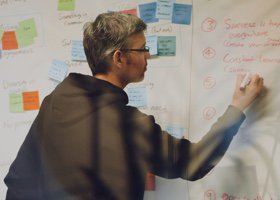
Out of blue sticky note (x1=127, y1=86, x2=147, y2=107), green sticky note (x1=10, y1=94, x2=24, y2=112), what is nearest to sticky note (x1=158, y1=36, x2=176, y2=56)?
blue sticky note (x1=127, y1=86, x2=147, y2=107)

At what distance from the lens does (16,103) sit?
1.61 meters

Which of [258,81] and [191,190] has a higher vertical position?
[258,81]

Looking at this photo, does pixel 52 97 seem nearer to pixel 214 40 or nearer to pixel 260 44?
pixel 214 40

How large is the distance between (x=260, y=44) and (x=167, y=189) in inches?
26.1

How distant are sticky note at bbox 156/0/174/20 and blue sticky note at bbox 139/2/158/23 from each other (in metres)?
0.02


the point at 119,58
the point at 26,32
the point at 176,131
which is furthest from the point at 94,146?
the point at 26,32

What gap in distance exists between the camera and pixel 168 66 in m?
1.40

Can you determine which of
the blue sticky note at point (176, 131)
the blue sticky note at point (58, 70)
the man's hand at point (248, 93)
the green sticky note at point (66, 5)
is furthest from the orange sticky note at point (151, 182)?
the green sticky note at point (66, 5)

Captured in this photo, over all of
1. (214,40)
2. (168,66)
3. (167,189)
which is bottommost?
(167,189)

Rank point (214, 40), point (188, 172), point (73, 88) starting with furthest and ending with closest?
point (214, 40) → point (188, 172) → point (73, 88)

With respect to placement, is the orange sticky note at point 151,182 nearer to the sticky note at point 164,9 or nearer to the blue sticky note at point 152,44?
the blue sticky note at point 152,44

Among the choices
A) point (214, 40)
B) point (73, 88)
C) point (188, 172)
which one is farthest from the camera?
point (214, 40)

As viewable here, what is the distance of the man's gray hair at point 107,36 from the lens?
1.13 metres

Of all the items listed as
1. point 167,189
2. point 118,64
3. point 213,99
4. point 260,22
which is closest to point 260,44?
point 260,22
